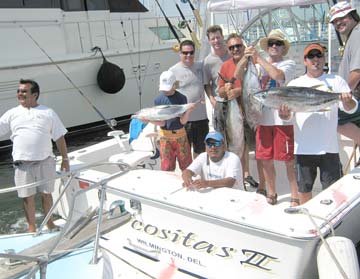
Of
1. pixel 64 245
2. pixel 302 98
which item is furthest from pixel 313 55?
pixel 64 245

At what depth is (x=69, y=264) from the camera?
12.3 ft

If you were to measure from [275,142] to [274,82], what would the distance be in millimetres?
509

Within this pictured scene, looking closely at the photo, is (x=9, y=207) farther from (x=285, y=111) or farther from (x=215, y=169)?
(x=285, y=111)

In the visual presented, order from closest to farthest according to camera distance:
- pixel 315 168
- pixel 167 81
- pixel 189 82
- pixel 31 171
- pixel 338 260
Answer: pixel 338 260
pixel 315 168
pixel 167 81
pixel 31 171
pixel 189 82

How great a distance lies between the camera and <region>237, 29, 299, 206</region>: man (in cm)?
356

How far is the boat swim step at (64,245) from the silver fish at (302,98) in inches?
57.1

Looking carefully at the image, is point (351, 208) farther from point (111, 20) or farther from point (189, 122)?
point (111, 20)

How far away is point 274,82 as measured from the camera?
3.77 m

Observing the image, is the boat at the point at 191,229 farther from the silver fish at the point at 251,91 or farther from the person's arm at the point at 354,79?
the silver fish at the point at 251,91

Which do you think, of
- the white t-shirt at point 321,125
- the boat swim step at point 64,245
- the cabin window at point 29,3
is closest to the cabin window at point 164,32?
the cabin window at point 29,3

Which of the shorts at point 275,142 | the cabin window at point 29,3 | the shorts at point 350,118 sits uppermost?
the cabin window at point 29,3

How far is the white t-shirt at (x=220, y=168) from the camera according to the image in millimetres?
3373

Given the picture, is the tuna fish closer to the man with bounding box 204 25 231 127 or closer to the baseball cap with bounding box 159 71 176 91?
the baseball cap with bounding box 159 71 176 91

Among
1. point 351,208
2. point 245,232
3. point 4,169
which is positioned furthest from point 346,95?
point 4,169
